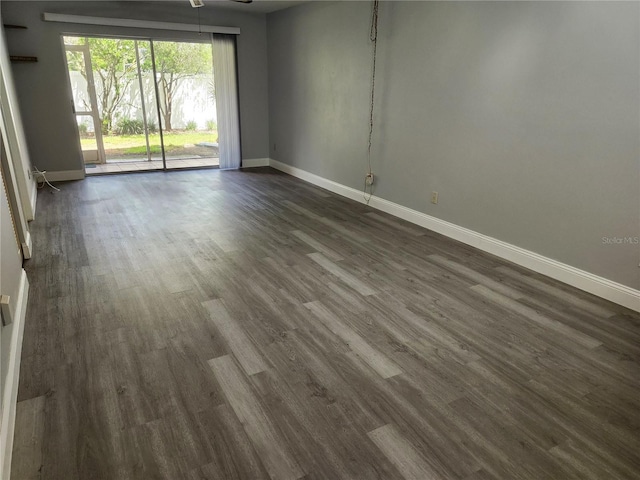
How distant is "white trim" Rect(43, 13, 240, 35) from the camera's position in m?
5.35

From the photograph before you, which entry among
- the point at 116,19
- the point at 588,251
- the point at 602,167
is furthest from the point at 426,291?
the point at 116,19

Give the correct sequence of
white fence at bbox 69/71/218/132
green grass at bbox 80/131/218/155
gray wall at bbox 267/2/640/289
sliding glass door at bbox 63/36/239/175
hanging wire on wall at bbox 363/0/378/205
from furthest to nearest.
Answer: green grass at bbox 80/131/218/155 < white fence at bbox 69/71/218/132 < sliding glass door at bbox 63/36/239/175 < hanging wire on wall at bbox 363/0/378/205 < gray wall at bbox 267/2/640/289

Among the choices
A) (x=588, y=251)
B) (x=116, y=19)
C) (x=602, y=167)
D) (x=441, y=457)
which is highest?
(x=116, y=19)

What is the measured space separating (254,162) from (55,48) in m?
3.15

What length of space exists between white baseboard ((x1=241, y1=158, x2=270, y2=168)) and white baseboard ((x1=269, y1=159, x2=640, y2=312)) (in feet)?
8.69

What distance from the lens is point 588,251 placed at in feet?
9.50

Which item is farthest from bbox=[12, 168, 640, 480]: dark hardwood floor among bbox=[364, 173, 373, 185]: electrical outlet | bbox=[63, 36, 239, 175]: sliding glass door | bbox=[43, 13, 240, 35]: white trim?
bbox=[63, 36, 239, 175]: sliding glass door

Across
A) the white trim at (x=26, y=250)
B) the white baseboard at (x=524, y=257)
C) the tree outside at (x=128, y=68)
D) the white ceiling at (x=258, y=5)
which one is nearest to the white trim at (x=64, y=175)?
the tree outside at (x=128, y=68)

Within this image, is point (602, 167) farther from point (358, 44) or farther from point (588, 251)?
point (358, 44)

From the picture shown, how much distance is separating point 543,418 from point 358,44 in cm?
420

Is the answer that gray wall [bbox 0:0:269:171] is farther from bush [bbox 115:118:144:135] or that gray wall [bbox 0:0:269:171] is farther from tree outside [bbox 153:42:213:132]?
bush [bbox 115:118:144:135]

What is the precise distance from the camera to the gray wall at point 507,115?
2641 millimetres

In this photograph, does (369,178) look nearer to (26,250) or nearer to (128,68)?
(26,250)

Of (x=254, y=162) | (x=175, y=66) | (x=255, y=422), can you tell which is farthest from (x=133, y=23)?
(x=255, y=422)
